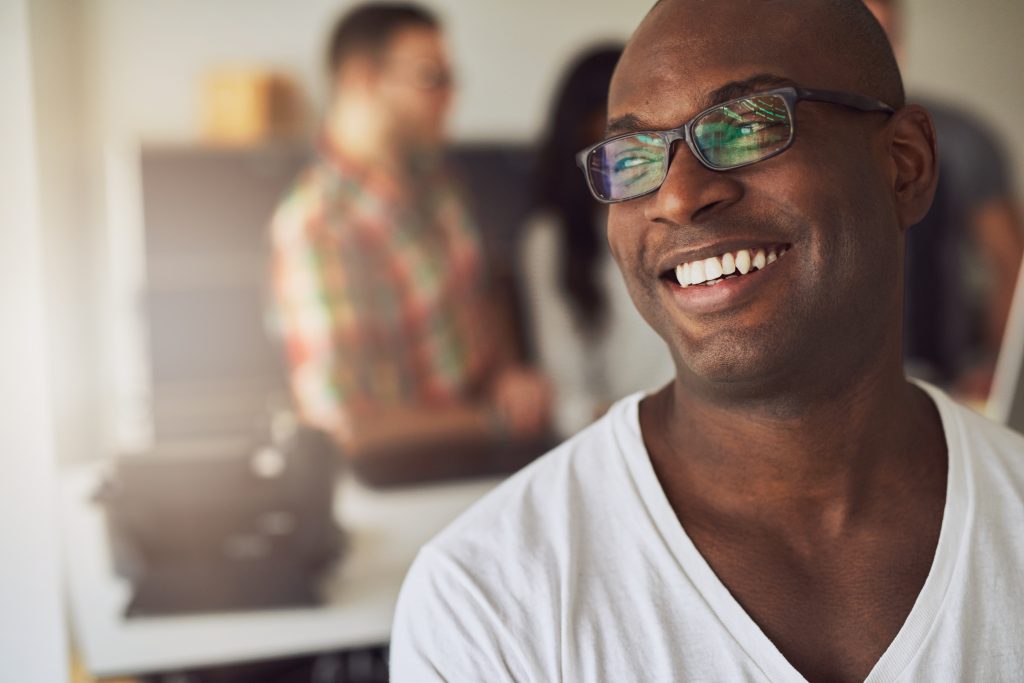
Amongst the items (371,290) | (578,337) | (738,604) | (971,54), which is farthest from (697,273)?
(971,54)

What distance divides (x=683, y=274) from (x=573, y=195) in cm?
156

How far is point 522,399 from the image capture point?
2.69 metres

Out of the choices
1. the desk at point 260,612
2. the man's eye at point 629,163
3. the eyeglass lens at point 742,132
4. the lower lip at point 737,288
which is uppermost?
the eyeglass lens at point 742,132

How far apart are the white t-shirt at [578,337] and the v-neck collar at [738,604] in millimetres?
1416

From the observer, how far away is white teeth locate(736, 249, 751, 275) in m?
1.05

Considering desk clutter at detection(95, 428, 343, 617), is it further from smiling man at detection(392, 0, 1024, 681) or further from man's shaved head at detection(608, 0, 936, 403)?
man's shaved head at detection(608, 0, 936, 403)

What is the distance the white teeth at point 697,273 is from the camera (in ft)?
3.52

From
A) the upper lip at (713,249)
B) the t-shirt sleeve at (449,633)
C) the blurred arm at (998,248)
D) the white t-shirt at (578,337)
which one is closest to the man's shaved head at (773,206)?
the upper lip at (713,249)

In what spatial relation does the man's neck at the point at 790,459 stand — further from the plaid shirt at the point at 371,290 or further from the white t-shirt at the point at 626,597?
the plaid shirt at the point at 371,290

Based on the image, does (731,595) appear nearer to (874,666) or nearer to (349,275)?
(874,666)

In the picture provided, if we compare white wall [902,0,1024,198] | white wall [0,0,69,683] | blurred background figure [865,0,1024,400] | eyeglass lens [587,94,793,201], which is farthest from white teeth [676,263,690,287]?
white wall [902,0,1024,198]

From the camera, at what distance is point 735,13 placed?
110 cm

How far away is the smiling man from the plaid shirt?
1.34 metres

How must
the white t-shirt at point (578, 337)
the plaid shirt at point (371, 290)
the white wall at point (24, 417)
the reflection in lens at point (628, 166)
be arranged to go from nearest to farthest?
1. the reflection in lens at point (628, 166)
2. the white wall at point (24, 417)
3. the plaid shirt at point (371, 290)
4. the white t-shirt at point (578, 337)
